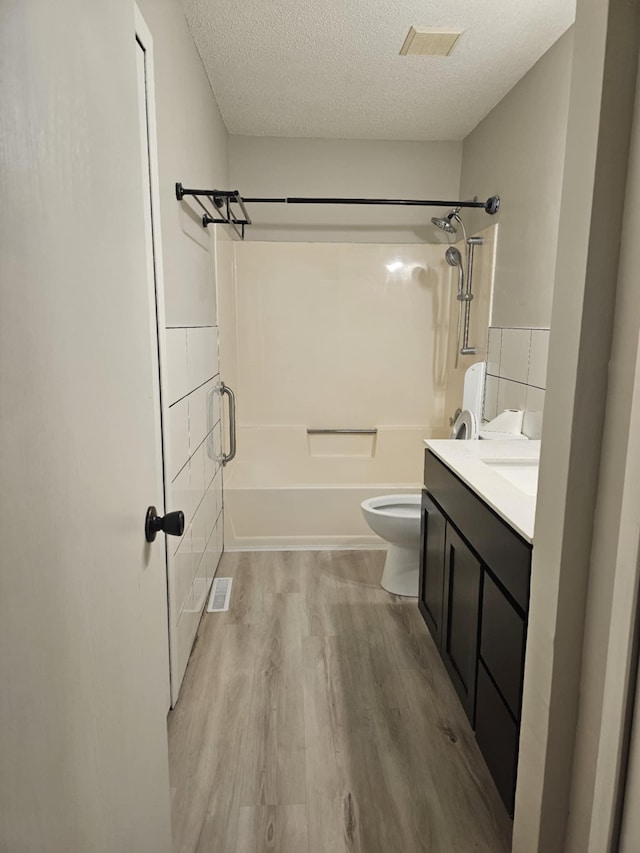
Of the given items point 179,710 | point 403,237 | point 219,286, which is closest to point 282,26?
point 219,286

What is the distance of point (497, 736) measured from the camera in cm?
146

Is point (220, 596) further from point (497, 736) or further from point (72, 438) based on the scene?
point (72, 438)

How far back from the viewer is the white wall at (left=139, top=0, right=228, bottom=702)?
1.86 m

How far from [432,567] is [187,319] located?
1.42m

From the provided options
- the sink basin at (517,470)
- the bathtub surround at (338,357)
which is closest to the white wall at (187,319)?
the bathtub surround at (338,357)

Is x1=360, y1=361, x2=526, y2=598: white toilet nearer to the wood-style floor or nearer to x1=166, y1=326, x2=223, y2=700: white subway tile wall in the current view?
the wood-style floor

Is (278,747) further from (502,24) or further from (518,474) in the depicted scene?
(502,24)

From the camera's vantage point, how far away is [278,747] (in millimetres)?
1771

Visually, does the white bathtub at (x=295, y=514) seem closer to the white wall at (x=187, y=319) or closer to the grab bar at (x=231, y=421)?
the white wall at (x=187, y=319)

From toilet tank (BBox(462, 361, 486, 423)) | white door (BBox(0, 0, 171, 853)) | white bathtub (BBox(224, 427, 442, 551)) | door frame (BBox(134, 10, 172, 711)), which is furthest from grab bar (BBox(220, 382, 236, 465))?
white door (BBox(0, 0, 171, 853))

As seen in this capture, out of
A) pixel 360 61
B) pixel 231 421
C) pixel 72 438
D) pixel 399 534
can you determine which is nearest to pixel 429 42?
pixel 360 61

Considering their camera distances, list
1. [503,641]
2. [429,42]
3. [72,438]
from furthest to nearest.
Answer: [429,42]
[503,641]
[72,438]

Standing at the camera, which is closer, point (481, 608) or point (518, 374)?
point (481, 608)

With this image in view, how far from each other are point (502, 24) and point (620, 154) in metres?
1.64
